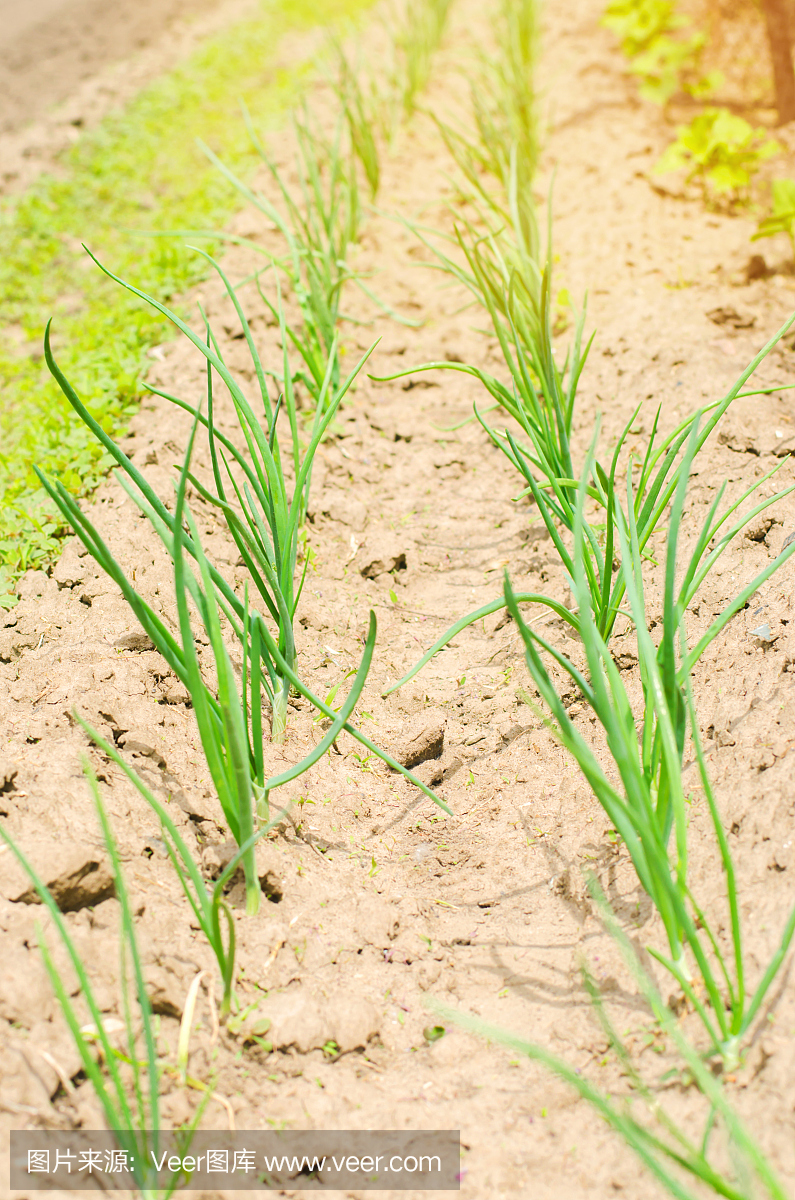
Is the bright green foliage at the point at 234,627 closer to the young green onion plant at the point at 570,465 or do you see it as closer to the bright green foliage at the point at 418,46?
the young green onion plant at the point at 570,465

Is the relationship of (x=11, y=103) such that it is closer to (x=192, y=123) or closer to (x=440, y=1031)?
(x=192, y=123)

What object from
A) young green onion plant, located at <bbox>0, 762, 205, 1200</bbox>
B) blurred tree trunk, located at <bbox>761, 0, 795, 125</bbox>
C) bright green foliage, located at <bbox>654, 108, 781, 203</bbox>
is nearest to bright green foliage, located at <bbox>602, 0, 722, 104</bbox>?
blurred tree trunk, located at <bbox>761, 0, 795, 125</bbox>

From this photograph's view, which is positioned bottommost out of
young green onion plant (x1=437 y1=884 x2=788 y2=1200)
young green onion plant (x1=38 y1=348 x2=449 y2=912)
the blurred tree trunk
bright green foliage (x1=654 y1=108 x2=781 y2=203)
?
young green onion plant (x1=437 y1=884 x2=788 y2=1200)

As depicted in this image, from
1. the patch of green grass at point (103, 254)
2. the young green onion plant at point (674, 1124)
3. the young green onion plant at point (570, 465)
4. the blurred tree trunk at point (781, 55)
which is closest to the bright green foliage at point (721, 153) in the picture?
the blurred tree trunk at point (781, 55)

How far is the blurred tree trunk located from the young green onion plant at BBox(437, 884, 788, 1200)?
144 inches

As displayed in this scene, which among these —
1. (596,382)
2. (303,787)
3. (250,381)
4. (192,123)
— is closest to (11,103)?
(192,123)

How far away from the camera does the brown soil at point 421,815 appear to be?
3.41 feet

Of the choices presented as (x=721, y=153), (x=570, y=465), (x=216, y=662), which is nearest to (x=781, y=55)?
(x=721, y=153)

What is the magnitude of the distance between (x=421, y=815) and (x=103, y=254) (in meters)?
2.83

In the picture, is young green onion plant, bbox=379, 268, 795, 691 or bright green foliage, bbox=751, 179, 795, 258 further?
bright green foliage, bbox=751, 179, 795, 258

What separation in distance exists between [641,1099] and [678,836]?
1.10 feet

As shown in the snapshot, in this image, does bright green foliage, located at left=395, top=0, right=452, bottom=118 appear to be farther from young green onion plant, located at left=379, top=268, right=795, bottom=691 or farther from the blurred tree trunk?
young green onion plant, located at left=379, top=268, right=795, bottom=691

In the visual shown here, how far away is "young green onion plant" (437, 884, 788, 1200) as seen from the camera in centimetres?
75

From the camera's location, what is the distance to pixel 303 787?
4.81ft
